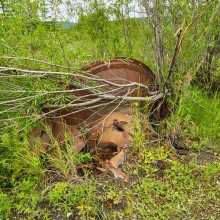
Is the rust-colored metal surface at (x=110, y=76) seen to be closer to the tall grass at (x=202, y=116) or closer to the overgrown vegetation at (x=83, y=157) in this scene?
the overgrown vegetation at (x=83, y=157)

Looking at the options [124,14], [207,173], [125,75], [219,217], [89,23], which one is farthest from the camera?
[89,23]

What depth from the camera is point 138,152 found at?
221 cm

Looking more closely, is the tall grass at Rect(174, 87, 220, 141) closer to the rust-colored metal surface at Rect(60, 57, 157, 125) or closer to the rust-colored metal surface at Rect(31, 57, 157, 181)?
the rust-colored metal surface at Rect(60, 57, 157, 125)

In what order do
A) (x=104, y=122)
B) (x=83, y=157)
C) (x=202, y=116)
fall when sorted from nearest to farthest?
1. (x=83, y=157)
2. (x=104, y=122)
3. (x=202, y=116)

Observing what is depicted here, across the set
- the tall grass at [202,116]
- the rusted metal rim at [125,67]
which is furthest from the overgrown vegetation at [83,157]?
the rusted metal rim at [125,67]

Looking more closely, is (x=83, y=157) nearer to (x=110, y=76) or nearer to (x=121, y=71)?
(x=110, y=76)

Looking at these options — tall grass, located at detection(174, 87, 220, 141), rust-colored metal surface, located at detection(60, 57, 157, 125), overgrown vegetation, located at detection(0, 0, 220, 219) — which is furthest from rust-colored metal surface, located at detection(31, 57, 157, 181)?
tall grass, located at detection(174, 87, 220, 141)

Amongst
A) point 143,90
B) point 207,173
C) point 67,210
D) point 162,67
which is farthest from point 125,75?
point 67,210

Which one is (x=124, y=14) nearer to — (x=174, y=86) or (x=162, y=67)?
(x=162, y=67)

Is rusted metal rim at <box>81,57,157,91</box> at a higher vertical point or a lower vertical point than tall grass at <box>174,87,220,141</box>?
higher

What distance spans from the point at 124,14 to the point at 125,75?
1.63 m

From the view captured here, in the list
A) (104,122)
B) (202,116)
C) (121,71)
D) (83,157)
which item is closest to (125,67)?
(121,71)

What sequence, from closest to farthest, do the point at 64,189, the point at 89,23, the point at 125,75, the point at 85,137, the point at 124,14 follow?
the point at 64,189 → the point at 85,137 → the point at 125,75 → the point at 124,14 → the point at 89,23

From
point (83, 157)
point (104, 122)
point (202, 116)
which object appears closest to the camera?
point (83, 157)
